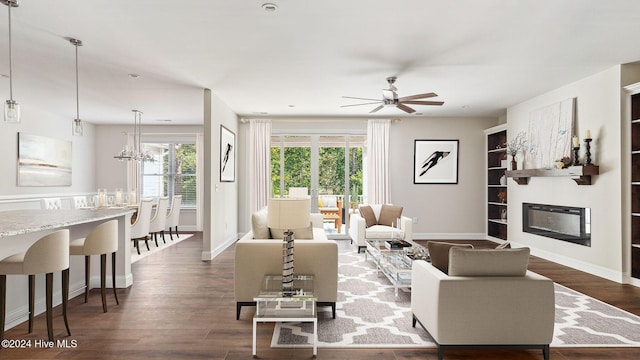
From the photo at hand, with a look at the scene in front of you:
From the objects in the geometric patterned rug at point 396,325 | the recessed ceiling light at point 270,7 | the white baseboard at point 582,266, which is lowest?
the geometric patterned rug at point 396,325

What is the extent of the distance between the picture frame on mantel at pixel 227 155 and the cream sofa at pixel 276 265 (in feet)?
11.0

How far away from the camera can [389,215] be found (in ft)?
22.5

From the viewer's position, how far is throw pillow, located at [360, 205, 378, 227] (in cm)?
679

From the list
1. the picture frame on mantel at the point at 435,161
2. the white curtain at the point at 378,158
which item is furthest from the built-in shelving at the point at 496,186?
A: the white curtain at the point at 378,158

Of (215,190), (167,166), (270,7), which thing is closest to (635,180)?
(270,7)

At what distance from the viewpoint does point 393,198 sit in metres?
8.23

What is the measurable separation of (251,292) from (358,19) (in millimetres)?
2572

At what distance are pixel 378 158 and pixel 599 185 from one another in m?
3.94

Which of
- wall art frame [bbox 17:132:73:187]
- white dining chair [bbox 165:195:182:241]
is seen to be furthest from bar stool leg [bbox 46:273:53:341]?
wall art frame [bbox 17:132:73:187]

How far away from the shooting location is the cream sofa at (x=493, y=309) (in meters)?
2.56

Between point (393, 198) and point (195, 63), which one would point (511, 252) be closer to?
point (195, 63)

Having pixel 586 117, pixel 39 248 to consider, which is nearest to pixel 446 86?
pixel 586 117

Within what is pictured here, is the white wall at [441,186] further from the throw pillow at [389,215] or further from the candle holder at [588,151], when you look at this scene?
the candle holder at [588,151]

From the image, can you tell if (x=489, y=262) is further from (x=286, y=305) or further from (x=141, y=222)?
(x=141, y=222)
